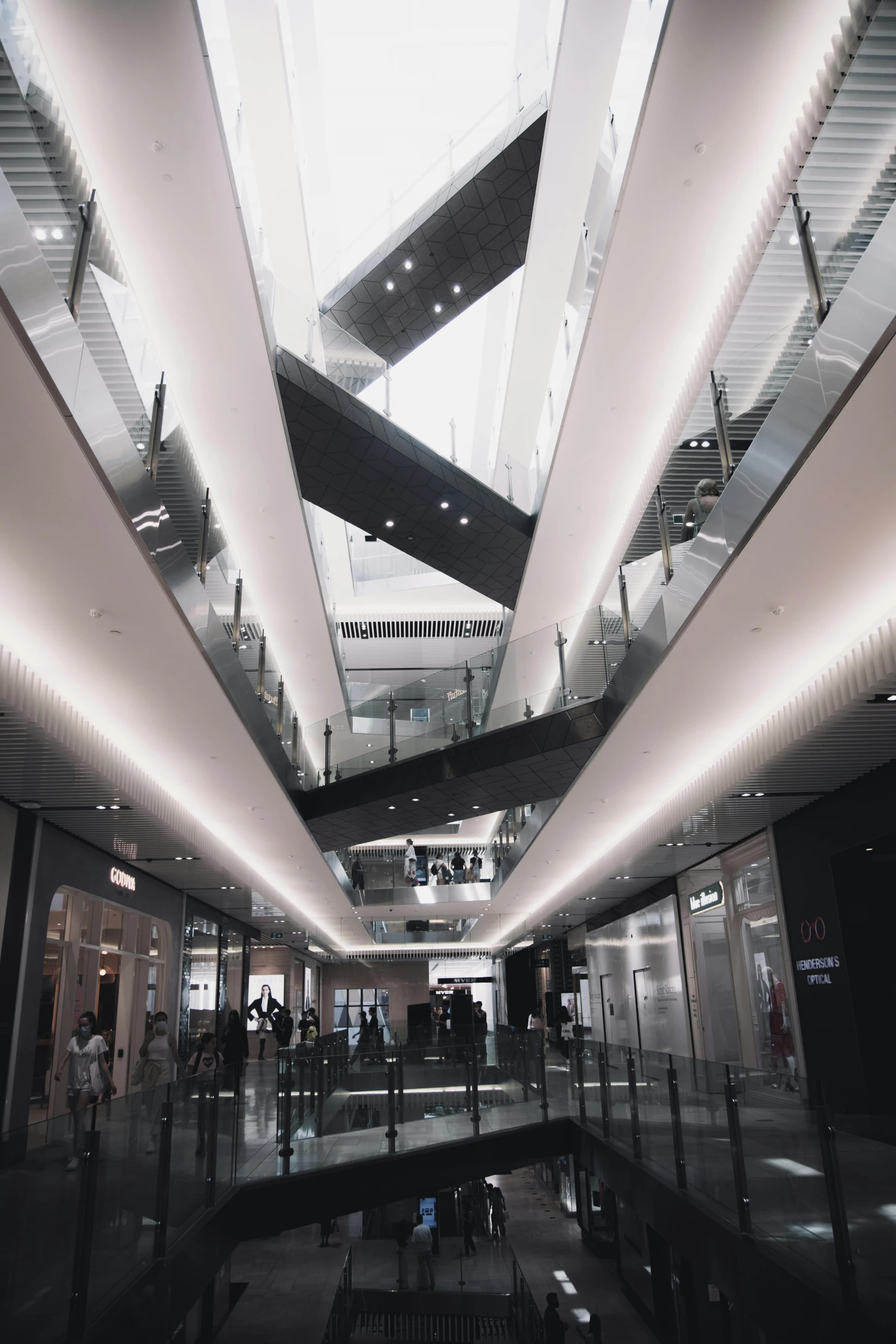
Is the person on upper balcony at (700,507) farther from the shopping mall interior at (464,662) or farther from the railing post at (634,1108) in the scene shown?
the railing post at (634,1108)

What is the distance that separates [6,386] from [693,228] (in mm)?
6843

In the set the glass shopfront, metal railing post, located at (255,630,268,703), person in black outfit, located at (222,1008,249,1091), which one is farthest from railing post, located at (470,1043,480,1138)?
person in black outfit, located at (222,1008,249,1091)

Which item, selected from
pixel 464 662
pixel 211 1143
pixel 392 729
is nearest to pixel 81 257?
pixel 211 1143

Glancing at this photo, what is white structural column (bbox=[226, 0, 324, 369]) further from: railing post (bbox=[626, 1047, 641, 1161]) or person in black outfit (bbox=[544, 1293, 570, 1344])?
person in black outfit (bbox=[544, 1293, 570, 1344])

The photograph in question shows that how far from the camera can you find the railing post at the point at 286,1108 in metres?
8.89

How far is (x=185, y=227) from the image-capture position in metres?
8.30

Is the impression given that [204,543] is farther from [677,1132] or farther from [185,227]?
[677,1132]

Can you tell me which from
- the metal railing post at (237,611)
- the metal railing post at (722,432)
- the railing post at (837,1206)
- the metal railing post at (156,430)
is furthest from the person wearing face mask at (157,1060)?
the metal railing post at (722,432)

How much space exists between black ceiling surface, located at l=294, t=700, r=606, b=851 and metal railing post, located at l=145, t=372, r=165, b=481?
532cm

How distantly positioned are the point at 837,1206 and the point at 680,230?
25.8 feet

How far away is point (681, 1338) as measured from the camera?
12719mm

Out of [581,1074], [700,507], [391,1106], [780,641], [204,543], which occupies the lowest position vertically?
[391,1106]

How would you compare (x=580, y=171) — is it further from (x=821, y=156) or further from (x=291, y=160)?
(x=821, y=156)

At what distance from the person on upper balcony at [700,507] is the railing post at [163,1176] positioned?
205 inches
